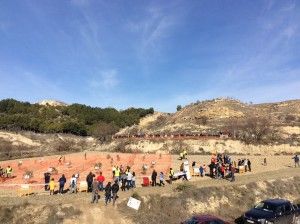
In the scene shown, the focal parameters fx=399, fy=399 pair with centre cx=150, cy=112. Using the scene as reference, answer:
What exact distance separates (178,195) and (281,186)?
11382mm

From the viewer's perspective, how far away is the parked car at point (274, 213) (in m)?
22.6

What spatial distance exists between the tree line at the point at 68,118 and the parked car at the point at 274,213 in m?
70.5

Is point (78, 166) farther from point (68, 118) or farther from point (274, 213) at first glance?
point (68, 118)

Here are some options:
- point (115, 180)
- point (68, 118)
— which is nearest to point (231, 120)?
point (68, 118)

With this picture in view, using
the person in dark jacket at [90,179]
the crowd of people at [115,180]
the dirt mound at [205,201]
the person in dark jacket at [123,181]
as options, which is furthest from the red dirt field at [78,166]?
the dirt mound at [205,201]

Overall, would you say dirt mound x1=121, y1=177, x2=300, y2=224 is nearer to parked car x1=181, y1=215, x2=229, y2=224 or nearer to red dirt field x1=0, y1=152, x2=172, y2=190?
parked car x1=181, y1=215, x2=229, y2=224

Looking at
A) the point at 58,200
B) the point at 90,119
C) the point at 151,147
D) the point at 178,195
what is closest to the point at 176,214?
the point at 178,195

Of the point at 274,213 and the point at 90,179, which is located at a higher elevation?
the point at 90,179

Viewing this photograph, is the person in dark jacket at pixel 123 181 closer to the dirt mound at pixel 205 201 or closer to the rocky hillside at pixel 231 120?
the dirt mound at pixel 205 201

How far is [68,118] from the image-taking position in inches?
4594

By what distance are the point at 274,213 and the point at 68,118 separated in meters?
98.8

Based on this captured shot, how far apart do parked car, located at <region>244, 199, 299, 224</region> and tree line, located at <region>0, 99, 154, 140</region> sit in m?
70.5

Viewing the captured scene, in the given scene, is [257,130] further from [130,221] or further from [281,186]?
[130,221]

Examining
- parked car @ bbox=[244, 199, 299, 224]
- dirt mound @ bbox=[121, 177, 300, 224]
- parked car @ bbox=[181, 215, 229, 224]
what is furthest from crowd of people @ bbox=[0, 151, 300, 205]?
parked car @ bbox=[244, 199, 299, 224]
